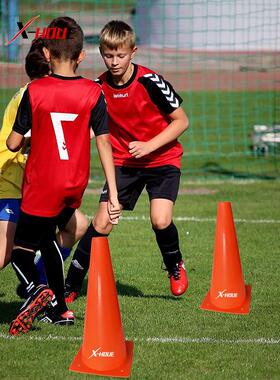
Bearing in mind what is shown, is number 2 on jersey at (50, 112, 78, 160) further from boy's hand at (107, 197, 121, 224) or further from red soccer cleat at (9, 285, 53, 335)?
red soccer cleat at (9, 285, 53, 335)

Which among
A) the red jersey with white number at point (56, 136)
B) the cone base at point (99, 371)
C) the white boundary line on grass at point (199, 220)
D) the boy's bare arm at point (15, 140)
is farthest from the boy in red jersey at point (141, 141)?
the white boundary line on grass at point (199, 220)

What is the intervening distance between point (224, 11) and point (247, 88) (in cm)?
212

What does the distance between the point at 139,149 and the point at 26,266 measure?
115 cm

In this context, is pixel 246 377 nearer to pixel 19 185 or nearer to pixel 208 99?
pixel 19 185

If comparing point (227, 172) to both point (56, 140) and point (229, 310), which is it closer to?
point (229, 310)

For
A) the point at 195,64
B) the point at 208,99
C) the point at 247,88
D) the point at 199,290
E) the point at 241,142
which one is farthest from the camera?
the point at 195,64

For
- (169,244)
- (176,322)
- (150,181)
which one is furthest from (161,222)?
(176,322)

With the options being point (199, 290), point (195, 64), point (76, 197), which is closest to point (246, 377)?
point (76, 197)

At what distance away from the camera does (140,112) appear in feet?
24.1

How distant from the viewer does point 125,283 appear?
26.4 ft

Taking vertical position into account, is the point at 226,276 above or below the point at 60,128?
below

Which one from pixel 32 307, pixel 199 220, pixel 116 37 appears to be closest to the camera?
pixel 32 307

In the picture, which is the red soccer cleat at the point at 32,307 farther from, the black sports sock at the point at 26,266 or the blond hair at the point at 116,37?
the blond hair at the point at 116,37

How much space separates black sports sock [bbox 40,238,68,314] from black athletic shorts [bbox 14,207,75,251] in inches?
3.3
